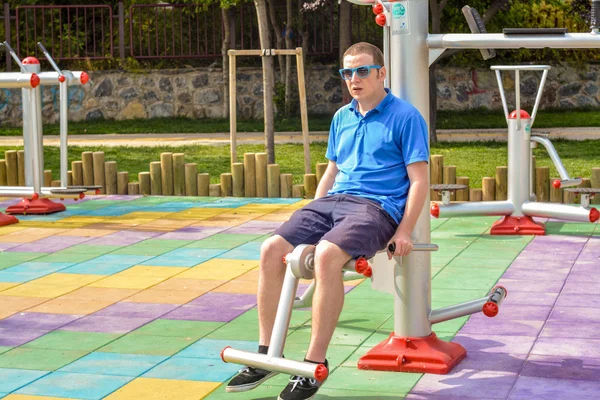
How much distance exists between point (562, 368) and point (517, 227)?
11.9 feet

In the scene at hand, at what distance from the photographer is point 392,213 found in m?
4.72

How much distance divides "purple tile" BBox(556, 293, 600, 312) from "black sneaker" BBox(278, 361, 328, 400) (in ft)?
7.30

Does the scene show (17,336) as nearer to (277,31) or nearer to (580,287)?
(580,287)

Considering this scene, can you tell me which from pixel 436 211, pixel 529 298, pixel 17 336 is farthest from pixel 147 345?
pixel 436 211

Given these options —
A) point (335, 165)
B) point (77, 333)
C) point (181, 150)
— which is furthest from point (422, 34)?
point (181, 150)

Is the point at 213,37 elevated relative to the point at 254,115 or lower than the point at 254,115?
elevated

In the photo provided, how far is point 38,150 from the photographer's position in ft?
31.4

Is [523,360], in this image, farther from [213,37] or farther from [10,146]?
[213,37]

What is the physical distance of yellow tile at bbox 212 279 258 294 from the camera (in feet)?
21.6

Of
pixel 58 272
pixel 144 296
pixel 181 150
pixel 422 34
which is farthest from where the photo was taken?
pixel 181 150

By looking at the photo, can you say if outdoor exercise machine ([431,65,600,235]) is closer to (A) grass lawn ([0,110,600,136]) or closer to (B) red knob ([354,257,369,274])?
(B) red knob ([354,257,369,274])

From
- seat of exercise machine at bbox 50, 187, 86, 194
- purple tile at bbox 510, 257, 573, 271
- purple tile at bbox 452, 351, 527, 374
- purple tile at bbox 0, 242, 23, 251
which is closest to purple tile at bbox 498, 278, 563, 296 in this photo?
purple tile at bbox 510, 257, 573, 271

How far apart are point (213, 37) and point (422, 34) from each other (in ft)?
49.9

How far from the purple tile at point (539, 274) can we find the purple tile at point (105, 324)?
7.79 feet
